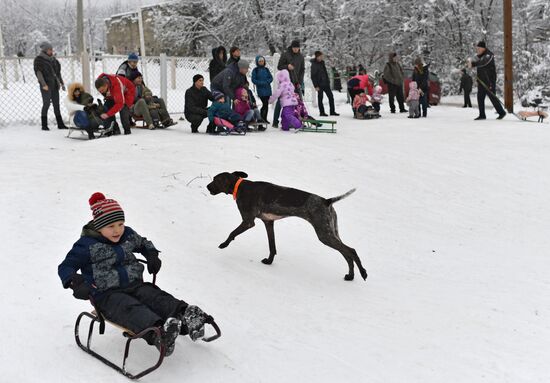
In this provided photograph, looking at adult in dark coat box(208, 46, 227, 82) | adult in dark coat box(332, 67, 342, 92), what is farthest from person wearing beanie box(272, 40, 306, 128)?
adult in dark coat box(332, 67, 342, 92)

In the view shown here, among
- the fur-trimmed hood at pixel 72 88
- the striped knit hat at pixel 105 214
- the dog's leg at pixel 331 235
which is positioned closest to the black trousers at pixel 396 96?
the fur-trimmed hood at pixel 72 88

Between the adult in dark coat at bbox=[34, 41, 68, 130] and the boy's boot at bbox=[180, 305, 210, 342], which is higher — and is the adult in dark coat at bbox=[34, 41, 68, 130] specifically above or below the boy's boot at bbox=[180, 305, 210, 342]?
above

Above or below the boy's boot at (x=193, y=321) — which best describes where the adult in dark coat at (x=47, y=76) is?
above

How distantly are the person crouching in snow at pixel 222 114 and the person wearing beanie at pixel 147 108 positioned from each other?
145 centimetres

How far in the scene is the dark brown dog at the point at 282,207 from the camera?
5.59 m

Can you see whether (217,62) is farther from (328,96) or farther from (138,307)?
(138,307)

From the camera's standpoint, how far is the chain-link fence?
14047 millimetres

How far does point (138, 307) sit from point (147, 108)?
9.46 m

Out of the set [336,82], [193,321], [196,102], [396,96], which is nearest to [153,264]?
[193,321]

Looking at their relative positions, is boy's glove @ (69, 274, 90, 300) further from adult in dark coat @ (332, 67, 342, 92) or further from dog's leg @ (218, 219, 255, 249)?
adult in dark coat @ (332, 67, 342, 92)

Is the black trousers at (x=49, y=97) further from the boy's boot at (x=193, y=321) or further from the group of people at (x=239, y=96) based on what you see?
the boy's boot at (x=193, y=321)

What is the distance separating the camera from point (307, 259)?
627cm

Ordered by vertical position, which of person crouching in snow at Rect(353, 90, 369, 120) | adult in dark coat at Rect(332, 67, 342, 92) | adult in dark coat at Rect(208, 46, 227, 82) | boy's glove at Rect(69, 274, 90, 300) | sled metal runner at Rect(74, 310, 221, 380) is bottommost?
sled metal runner at Rect(74, 310, 221, 380)

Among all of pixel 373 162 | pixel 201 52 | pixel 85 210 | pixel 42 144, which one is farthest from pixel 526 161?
pixel 201 52
